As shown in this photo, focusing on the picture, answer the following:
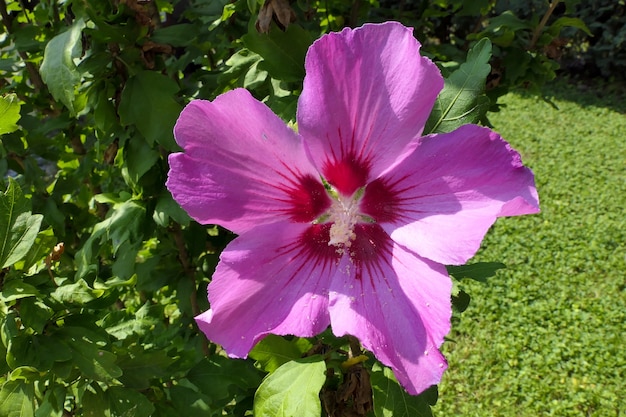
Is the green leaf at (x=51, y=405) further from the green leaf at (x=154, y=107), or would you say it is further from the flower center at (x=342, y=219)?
the flower center at (x=342, y=219)

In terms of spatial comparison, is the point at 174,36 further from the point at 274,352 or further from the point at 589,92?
the point at 589,92

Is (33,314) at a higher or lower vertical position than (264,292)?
lower

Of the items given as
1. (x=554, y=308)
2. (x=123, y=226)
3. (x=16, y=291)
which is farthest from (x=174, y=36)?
(x=554, y=308)

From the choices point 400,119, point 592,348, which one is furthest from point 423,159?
point 592,348

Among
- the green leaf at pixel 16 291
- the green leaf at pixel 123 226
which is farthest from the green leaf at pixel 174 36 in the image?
the green leaf at pixel 16 291

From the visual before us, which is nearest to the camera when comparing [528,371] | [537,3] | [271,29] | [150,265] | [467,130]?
[467,130]

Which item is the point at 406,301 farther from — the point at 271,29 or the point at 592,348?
the point at 592,348
